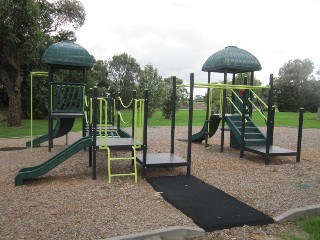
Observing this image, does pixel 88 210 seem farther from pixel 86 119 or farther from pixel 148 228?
pixel 86 119

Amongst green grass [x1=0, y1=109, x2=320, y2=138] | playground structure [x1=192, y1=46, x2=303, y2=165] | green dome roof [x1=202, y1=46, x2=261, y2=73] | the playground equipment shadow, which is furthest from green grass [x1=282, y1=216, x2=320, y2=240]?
green grass [x1=0, y1=109, x2=320, y2=138]

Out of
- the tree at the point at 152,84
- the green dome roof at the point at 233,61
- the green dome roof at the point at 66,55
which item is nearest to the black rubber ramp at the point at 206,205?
the green dome roof at the point at 233,61

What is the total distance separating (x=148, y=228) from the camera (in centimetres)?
420

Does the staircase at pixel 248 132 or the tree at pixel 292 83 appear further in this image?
the tree at pixel 292 83

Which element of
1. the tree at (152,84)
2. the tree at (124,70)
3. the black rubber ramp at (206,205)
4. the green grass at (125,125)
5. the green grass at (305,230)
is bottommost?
the green grass at (305,230)

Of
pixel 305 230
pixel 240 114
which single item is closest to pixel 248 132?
pixel 240 114

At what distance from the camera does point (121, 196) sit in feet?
18.7

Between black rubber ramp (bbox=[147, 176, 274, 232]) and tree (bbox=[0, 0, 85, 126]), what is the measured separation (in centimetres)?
1377

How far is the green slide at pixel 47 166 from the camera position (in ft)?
21.5

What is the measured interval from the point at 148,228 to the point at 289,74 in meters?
50.3

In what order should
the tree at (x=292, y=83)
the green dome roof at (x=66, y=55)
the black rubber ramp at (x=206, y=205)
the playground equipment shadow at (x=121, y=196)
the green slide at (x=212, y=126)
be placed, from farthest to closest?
the tree at (x=292, y=83) < the green slide at (x=212, y=126) < the green dome roof at (x=66, y=55) < the black rubber ramp at (x=206, y=205) < the playground equipment shadow at (x=121, y=196)

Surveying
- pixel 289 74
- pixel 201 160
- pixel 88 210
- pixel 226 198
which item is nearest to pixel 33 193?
pixel 88 210

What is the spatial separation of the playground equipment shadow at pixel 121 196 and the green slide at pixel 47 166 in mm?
193

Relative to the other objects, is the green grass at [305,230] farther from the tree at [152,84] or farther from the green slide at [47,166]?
the tree at [152,84]
